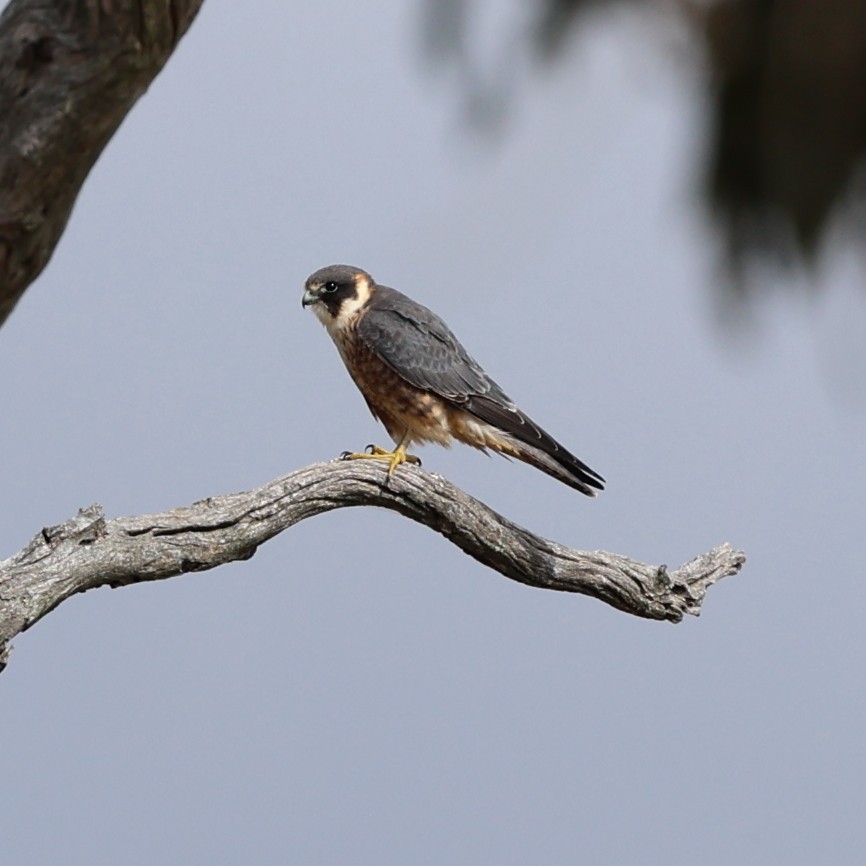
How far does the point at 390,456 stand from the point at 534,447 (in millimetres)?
510

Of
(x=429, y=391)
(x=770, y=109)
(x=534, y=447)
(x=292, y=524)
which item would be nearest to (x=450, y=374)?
(x=429, y=391)

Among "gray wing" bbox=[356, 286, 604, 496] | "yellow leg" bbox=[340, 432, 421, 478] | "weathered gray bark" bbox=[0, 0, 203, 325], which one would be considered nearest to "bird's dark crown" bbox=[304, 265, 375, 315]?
"gray wing" bbox=[356, 286, 604, 496]

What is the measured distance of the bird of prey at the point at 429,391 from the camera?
13.5 ft

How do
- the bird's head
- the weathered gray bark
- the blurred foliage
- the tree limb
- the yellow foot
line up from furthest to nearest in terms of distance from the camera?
the bird's head, the yellow foot, the tree limb, the weathered gray bark, the blurred foliage

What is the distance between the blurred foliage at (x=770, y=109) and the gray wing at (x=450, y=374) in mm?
2801

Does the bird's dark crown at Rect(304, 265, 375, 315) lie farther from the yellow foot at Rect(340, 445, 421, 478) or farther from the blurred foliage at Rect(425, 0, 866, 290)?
the blurred foliage at Rect(425, 0, 866, 290)

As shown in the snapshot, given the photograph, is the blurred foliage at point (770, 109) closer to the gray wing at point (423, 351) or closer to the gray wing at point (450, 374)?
the gray wing at point (450, 374)

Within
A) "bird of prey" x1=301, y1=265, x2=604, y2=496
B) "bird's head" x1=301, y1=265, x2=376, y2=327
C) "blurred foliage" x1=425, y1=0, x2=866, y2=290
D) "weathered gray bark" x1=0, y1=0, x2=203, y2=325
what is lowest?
"blurred foliage" x1=425, y1=0, x2=866, y2=290

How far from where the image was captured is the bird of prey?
4.12 m

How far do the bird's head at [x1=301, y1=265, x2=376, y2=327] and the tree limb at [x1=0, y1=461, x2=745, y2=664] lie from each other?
865 mm

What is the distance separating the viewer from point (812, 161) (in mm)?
1248

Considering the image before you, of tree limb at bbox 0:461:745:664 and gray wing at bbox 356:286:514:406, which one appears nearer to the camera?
tree limb at bbox 0:461:745:664

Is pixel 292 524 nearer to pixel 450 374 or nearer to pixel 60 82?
pixel 450 374

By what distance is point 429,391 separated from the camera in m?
4.22
